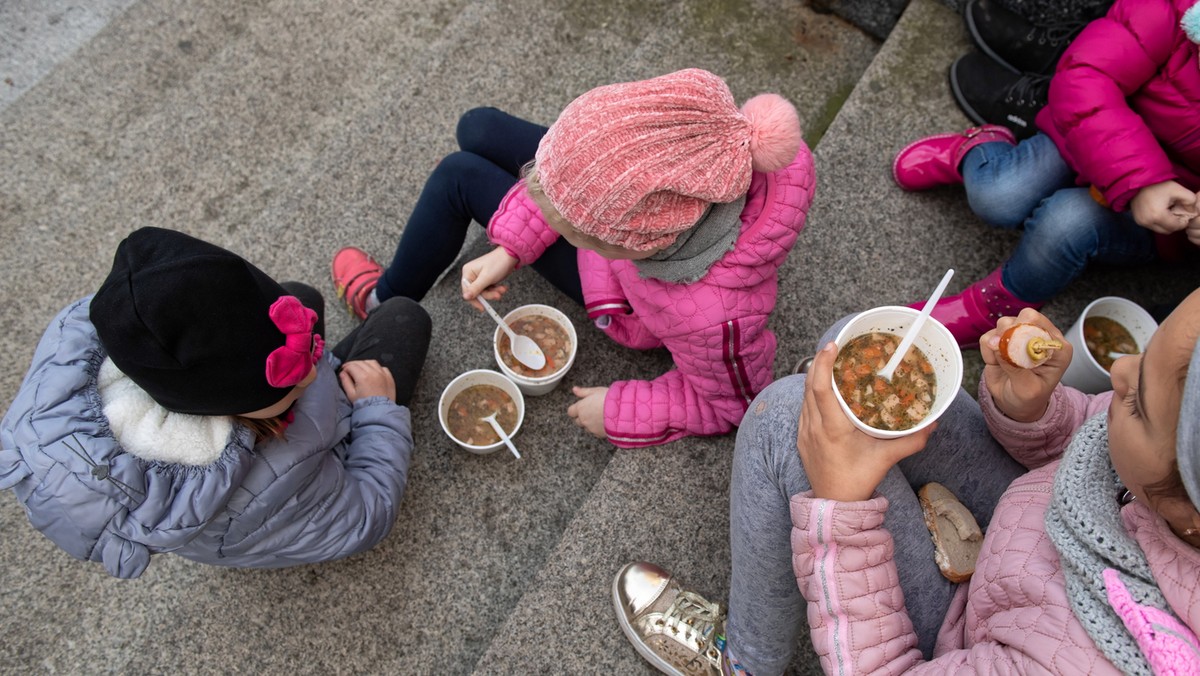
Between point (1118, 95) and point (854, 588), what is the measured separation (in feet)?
3.99

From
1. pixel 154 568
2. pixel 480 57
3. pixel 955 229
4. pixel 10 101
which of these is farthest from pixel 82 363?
pixel 955 229

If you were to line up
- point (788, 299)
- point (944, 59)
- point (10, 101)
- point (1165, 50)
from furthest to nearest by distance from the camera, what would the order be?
point (10, 101) → point (944, 59) → point (788, 299) → point (1165, 50)

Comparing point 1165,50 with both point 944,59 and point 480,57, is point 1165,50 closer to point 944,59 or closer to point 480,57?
point 944,59

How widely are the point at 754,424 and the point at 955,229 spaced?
1075mm

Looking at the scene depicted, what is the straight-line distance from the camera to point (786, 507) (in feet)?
3.84

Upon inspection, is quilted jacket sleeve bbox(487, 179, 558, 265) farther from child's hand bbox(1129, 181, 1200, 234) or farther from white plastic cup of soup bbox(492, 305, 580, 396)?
child's hand bbox(1129, 181, 1200, 234)

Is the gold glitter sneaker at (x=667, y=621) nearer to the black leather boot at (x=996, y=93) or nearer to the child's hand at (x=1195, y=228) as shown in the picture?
the child's hand at (x=1195, y=228)

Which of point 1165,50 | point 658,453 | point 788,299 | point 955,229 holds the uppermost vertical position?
point 1165,50

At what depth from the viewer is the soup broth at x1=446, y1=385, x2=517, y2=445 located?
1.67m

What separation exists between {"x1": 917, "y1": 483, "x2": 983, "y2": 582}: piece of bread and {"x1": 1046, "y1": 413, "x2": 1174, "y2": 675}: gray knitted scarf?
26cm

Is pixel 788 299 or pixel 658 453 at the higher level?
pixel 788 299

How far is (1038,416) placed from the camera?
1145mm

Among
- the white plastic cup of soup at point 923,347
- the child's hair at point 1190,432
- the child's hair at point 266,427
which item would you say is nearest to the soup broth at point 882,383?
the white plastic cup of soup at point 923,347

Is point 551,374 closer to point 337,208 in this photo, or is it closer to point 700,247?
point 700,247
